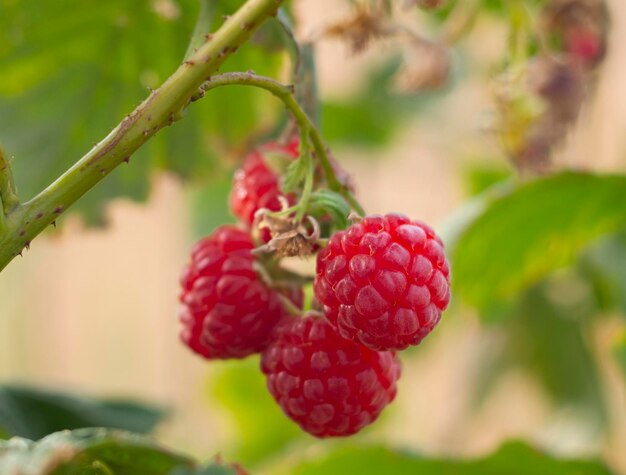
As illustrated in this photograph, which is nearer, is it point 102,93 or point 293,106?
point 293,106

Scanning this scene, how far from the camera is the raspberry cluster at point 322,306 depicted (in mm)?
577

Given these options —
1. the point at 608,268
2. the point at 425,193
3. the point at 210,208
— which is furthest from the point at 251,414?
the point at 425,193

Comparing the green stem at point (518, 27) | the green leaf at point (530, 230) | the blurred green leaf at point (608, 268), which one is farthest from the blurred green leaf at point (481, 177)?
the green stem at point (518, 27)

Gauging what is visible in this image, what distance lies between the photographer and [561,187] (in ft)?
3.51

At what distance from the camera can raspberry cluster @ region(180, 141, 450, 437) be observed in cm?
58

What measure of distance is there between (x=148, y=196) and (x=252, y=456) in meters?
0.95

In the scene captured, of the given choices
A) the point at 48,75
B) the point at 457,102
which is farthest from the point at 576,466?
the point at 457,102

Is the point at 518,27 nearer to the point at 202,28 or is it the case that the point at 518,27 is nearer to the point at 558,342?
the point at 202,28

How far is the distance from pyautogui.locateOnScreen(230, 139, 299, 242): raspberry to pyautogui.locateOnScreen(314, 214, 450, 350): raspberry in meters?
0.11

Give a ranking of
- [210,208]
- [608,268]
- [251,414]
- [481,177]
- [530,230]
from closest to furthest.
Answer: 1. [530,230]
2. [608,268]
3. [481,177]
4. [251,414]
5. [210,208]

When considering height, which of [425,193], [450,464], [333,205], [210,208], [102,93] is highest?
[425,193]

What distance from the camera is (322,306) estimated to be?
638mm

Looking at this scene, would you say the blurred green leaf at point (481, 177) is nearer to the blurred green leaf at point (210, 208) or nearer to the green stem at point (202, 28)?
the blurred green leaf at point (210, 208)

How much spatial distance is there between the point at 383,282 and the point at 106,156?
0.55 ft
